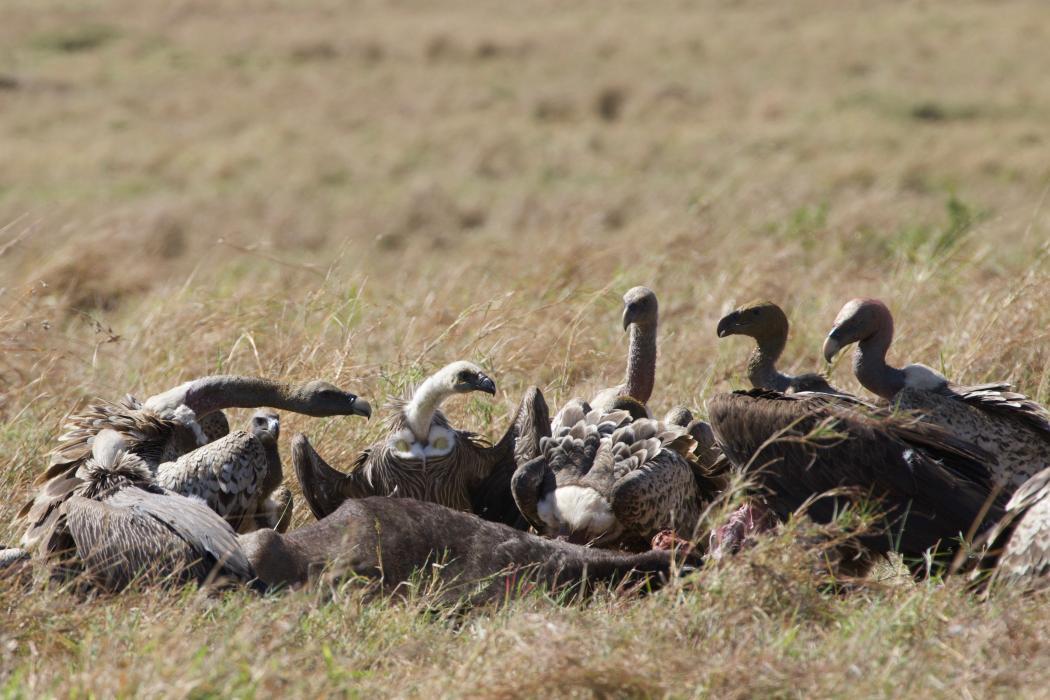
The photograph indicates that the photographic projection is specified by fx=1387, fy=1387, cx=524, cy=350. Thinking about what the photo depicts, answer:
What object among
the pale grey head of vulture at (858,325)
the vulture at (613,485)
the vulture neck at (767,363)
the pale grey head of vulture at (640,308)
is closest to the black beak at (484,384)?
the vulture at (613,485)

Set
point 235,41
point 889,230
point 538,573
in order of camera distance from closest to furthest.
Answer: point 538,573, point 889,230, point 235,41

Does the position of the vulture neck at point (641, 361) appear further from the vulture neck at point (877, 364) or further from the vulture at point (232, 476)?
the vulture at point (232, 476)

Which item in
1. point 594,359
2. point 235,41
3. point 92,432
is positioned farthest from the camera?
point 235,41

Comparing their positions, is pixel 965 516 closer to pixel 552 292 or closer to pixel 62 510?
pixel 62 510

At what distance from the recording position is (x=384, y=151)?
19.2 meters

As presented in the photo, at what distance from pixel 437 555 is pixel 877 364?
2.08 metres

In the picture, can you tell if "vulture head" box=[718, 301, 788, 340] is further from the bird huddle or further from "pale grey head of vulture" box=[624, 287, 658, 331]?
"pale grey head of vulture" box=[624, 287, 658, 331]

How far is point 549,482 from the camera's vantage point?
4957 mm

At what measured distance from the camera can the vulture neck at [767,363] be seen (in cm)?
567

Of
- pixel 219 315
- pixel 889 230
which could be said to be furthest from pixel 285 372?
pixel 889 230

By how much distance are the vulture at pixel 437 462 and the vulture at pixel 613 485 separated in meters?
0.20

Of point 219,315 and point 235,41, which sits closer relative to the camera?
point 219,315

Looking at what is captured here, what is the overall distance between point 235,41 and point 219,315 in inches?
886

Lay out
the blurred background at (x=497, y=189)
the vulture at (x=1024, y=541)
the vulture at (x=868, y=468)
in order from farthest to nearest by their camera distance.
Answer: the blurred background at (x=497, y=189)
the vulture at (x=868, y=468)
the vulture at (x=1024, y=541)
